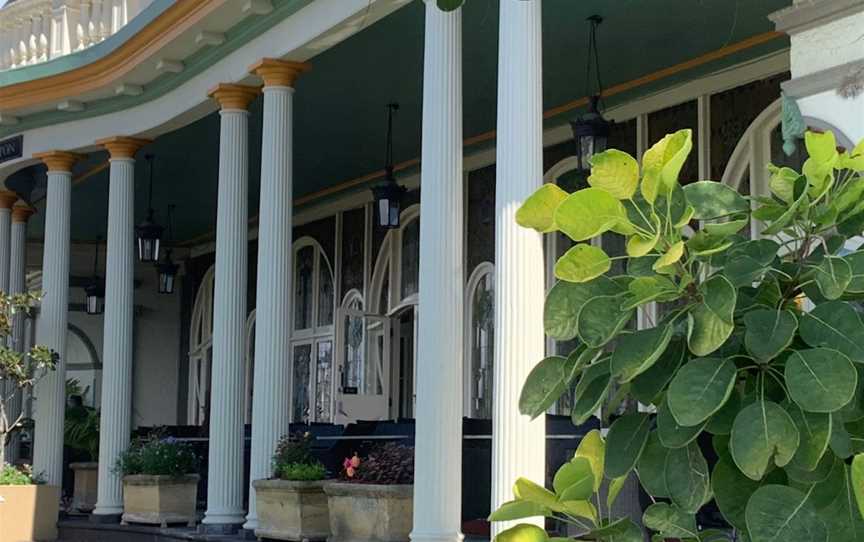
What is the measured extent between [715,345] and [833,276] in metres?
0.17

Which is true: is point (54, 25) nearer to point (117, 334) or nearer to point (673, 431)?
point (117, 334)

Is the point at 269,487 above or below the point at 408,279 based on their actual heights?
below

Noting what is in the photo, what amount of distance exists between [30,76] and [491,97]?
5377mm


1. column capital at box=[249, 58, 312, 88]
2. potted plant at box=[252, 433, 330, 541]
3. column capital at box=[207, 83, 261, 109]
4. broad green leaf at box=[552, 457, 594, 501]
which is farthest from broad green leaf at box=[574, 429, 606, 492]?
column capital at box=[207, 83, 261, 109]

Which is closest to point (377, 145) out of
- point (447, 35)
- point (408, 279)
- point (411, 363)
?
point (408, 279)

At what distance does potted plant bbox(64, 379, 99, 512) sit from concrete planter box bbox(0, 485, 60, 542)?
0.76 m

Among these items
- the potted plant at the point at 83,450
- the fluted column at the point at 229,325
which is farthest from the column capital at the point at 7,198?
the fluted column at the point at 229,325

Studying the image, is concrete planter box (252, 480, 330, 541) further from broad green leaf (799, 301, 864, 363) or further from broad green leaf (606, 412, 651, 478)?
broad green leaf (799, 301, 864, 363)

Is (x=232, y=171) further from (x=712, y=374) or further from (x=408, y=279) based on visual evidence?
(x=712, y=374)

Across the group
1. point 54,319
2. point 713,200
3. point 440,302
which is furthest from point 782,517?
point 54,319

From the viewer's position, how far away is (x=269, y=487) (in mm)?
10523

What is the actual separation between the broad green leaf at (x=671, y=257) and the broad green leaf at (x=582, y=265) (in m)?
0.08

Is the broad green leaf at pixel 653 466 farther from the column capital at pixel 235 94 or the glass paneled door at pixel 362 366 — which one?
the glass paneled door at pixel 362 366

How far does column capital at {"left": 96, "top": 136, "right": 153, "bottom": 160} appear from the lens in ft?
→ 47.2
